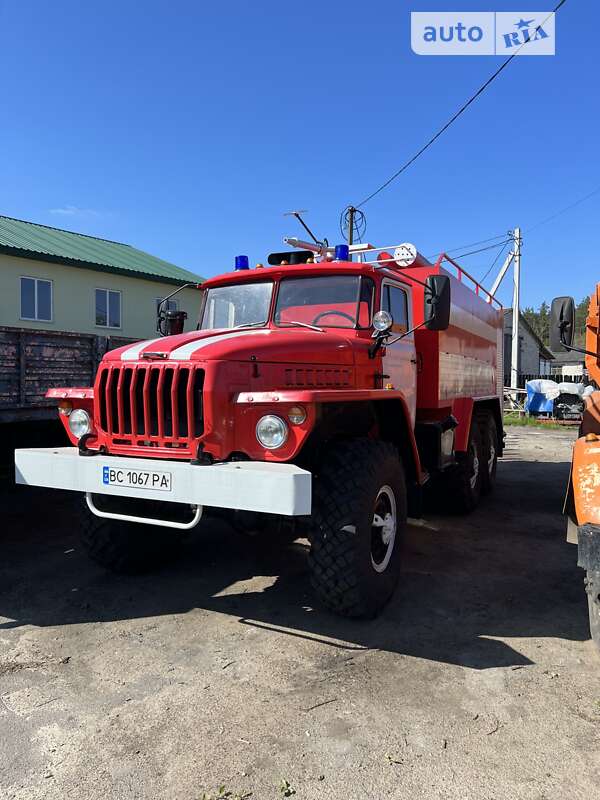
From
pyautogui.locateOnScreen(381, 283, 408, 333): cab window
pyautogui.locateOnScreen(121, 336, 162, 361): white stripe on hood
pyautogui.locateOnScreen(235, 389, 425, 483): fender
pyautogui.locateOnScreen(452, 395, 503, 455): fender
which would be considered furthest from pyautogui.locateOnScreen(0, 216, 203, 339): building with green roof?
pyautogui.locateOnScreen(235, 389, 425, 483): fender

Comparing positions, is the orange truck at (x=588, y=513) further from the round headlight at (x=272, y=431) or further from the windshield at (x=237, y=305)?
the windshield at (x=237, y=305)

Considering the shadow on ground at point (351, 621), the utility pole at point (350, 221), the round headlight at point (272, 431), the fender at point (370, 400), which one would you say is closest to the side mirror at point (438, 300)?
the fender at point (370, 400)

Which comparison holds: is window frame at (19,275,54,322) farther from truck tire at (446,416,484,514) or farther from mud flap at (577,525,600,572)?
mud flap at (577,525,600,572)

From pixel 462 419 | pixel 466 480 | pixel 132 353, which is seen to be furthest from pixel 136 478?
pixel 466 480

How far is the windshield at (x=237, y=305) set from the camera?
190 inches

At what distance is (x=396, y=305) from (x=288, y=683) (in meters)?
3.23

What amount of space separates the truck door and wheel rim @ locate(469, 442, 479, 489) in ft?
6.69

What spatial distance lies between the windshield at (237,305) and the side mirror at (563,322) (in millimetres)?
2252

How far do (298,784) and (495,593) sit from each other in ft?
8.22

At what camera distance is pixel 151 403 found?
3727mm

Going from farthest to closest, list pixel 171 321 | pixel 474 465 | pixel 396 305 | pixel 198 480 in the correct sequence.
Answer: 1. pixel 474 465
2. pixel 171 321
3. pixel 396 305
4. pixel 198 480

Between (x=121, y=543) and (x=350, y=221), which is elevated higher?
(x=350, y=221)

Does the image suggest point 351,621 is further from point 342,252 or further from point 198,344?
point 342,252

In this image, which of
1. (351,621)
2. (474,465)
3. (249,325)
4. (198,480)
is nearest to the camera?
(198,480)
